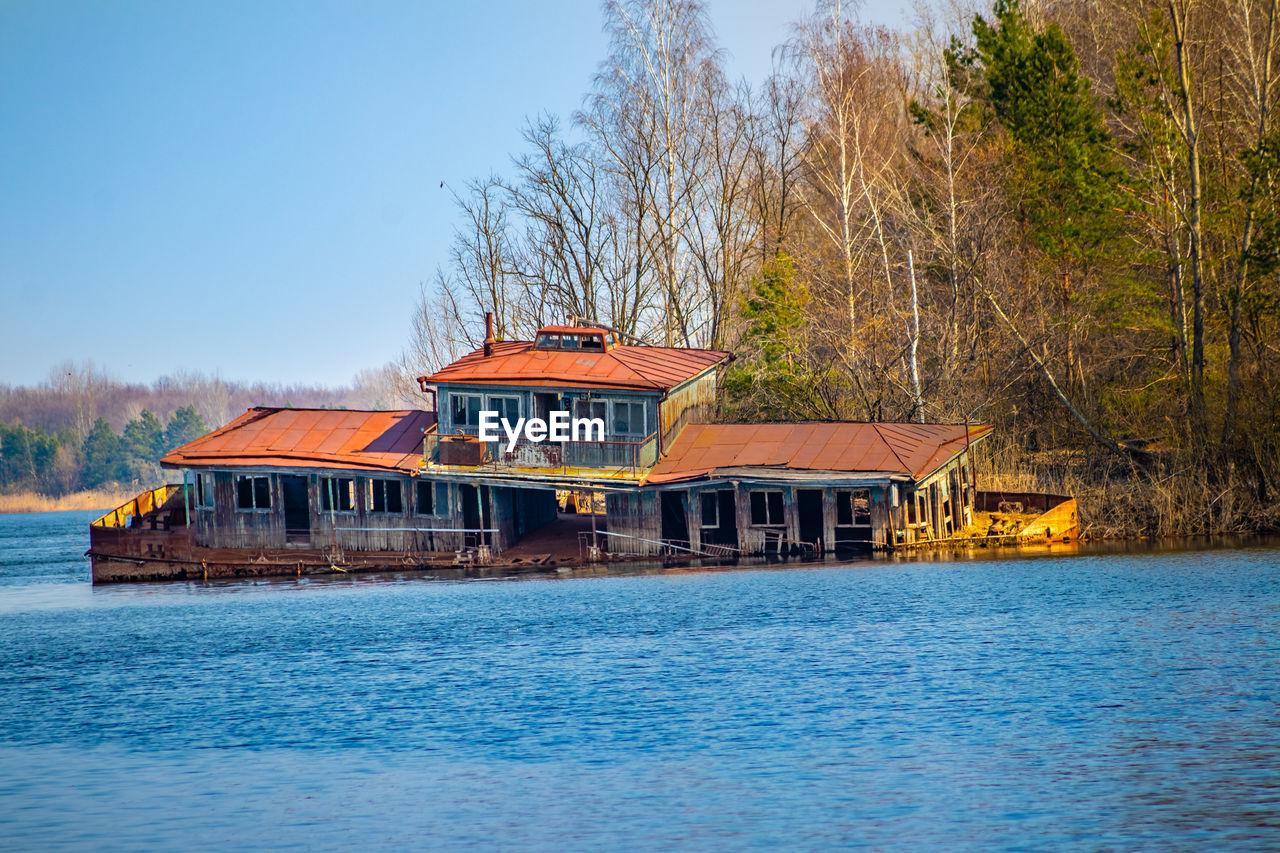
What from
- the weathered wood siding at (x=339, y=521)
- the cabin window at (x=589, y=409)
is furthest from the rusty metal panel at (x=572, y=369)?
the weathered wood siding at (x=339, y=521)

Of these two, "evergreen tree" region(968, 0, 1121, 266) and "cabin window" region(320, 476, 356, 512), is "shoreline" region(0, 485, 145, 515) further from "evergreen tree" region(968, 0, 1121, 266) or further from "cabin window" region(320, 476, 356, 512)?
"evergreen tree" region(968, 0, 1121, 266)

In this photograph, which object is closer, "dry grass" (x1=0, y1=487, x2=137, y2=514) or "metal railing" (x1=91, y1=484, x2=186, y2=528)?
"metal railing" (x1=91, y1=484, x2=186, y2=528)

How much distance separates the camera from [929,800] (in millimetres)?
17312

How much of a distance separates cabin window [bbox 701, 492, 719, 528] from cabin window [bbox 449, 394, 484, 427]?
30.2ft

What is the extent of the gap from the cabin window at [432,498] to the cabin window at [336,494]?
99.1 inches

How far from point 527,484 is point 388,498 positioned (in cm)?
577

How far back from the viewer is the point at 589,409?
46.0m

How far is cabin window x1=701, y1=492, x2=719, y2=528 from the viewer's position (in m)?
44.8

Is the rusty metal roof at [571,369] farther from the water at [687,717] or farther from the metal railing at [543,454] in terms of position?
the water at [687,717]

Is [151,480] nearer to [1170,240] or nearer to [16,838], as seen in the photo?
[1170,240]

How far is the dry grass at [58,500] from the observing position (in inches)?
5497

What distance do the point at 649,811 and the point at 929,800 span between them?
3.98 meters

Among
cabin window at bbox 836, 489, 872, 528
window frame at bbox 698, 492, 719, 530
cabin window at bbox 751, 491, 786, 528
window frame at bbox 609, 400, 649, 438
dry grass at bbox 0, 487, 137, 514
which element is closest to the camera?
cabin window at bbox 751, 491, 786, 528

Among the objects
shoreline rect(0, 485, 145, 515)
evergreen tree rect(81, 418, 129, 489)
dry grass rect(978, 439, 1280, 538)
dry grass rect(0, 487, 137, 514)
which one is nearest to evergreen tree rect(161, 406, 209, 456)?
evergreen tree rect(81, 418, 129, 489)
